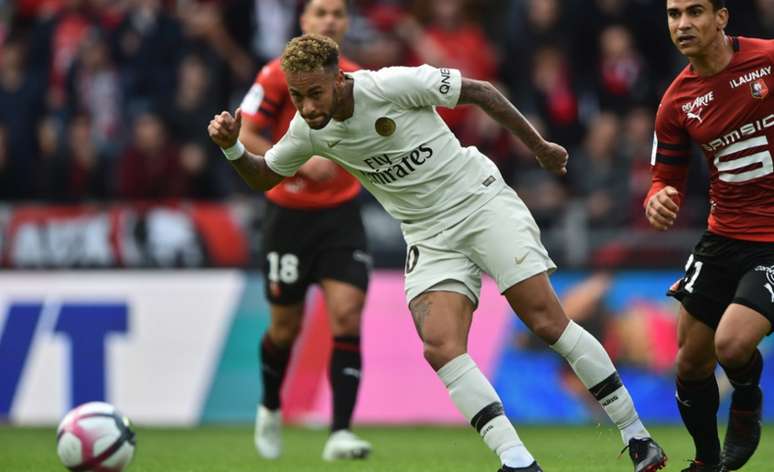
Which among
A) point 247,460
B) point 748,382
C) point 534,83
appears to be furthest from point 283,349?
point 534,83

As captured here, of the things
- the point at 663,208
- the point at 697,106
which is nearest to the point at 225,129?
the point at 663,208

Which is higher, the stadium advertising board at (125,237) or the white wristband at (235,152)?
the white wristband at (235,152)

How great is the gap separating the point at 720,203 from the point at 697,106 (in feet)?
1.72

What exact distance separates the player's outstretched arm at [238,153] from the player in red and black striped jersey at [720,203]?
1.95 metres

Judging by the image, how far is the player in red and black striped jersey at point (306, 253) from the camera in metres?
8.61

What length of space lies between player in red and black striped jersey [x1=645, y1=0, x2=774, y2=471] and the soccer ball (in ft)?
9.16

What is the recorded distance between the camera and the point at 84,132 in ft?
48.5

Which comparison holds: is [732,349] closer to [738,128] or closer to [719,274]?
[719,274]

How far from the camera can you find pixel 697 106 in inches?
261

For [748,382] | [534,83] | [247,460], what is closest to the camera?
[748,382]

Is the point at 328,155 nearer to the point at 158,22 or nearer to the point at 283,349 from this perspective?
the point at 283,349

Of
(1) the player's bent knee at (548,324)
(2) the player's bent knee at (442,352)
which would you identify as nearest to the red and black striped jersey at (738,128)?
(1) the player's bent knee at (548,324)

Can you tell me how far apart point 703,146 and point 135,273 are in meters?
6.73

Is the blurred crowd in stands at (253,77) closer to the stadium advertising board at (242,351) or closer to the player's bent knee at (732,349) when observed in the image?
the stadium advertising board at (242,351)
